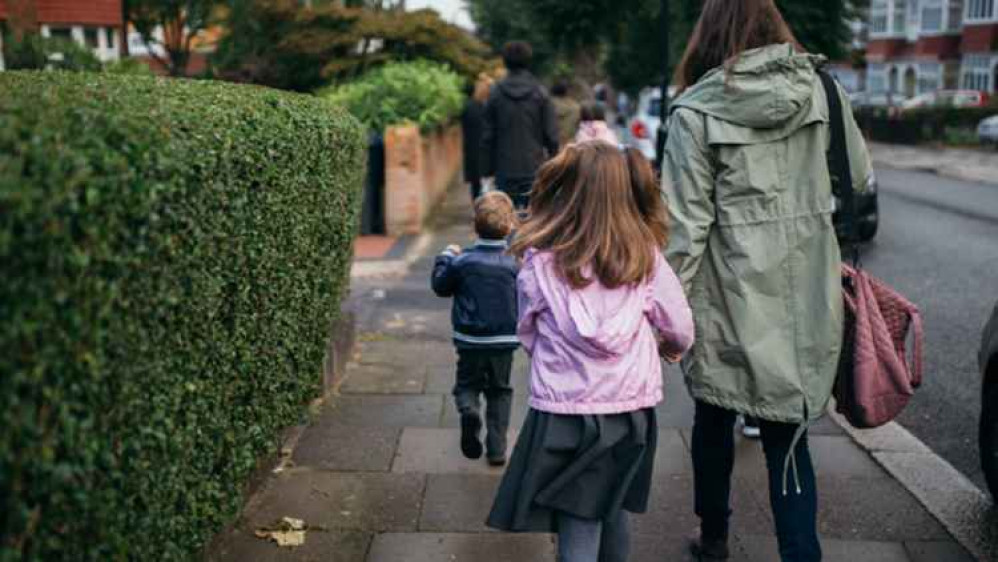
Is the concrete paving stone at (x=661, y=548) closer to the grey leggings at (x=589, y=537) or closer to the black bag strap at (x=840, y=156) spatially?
the grey leggings at (x=589, y=537)

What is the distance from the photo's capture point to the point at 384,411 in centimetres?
602

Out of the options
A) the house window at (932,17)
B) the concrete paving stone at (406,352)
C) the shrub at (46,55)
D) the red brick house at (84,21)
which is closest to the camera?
the concrete paving stone at (406,352)

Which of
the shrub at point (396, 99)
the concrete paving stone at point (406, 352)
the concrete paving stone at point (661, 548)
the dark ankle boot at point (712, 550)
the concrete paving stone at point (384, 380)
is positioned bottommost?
the concrete paving stone at point (406, 352)

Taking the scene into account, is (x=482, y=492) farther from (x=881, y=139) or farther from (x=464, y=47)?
(x=881, y=139)

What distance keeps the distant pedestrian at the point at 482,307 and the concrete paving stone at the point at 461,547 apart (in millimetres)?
769

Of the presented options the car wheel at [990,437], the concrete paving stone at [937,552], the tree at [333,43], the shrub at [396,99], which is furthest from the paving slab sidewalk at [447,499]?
the tree at [333,43]

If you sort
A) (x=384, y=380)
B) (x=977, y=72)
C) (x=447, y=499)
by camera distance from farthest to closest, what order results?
(x=977, y=72), (x=384, y=380), (x=447, y=499)

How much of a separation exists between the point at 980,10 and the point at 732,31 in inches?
1938

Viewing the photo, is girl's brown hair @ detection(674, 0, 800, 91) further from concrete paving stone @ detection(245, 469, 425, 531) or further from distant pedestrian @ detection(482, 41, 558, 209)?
distant pedestrian @ detection(482, 41, 558, 209)

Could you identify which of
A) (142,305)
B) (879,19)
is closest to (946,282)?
(142,305)

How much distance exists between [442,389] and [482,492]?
1.74 meters

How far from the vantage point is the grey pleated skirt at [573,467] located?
3.30 m

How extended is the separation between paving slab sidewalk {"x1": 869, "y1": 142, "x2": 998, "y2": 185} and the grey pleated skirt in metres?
20.0

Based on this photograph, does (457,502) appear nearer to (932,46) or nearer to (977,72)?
(977,72)
